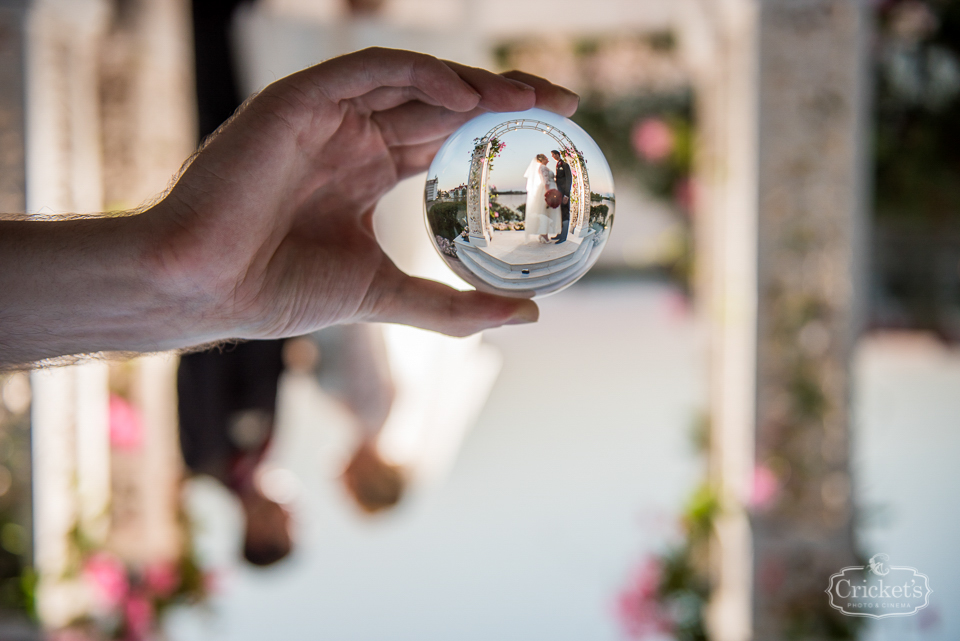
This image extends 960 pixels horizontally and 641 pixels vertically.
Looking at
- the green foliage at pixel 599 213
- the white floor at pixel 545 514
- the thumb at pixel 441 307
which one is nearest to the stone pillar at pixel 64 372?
the white floor at pixel 545 514

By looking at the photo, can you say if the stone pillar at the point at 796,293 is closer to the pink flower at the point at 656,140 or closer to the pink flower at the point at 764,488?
the pink flower at the point at 764,488

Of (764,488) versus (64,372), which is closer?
(764,488)

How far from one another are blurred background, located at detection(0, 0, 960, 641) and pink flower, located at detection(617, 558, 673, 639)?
1 centimetres

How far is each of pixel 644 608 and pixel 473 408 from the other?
91cm

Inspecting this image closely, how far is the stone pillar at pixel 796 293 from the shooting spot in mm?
1699

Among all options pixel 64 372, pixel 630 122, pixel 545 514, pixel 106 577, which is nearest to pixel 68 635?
pixel 106 577

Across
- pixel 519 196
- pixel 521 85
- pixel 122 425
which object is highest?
pixel 521 85

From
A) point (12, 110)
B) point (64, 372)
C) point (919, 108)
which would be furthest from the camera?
point (919, 108)

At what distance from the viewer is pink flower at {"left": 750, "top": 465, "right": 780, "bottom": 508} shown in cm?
177

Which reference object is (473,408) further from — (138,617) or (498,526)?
(138,617)

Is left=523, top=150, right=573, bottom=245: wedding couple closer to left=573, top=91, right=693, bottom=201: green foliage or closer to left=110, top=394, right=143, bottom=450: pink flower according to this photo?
left=110, top=394, right=143, bottom=450: pink flower

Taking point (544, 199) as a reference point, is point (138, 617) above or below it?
below

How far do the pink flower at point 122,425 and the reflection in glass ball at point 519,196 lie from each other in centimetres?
195

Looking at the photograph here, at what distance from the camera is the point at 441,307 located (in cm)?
72
